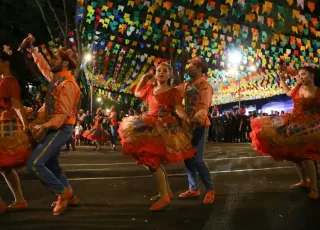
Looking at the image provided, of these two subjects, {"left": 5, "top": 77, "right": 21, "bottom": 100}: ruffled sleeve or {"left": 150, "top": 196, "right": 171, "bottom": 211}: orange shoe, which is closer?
{"left": 5, "top": 77, "right": 21, "bottom": 100}: ruffled sleeve

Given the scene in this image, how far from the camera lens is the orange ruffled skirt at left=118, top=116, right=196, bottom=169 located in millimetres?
4992

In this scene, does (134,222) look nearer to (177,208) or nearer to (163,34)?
(177,208)

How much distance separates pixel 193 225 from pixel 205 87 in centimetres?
201

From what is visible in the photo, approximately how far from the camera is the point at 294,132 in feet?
19.3

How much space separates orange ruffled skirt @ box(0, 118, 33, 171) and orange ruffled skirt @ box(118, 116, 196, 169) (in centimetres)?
118

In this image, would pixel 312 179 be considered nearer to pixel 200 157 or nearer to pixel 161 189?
pixel 200 157

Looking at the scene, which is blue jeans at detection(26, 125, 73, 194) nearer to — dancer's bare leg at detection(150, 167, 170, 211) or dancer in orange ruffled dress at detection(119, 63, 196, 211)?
dancer in orange ruffled dress at detection(119, 63, 196, 211)

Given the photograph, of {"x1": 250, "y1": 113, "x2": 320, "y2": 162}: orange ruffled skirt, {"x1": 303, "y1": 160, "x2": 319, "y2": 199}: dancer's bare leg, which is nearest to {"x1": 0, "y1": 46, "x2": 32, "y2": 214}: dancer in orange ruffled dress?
{"x1": 250, "y1": 113, "x2": 320, "y2": 162}: orange ruffled skirt

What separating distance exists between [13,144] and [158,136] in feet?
5.70

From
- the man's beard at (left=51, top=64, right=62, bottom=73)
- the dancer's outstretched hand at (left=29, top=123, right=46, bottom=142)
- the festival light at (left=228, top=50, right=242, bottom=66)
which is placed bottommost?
the dancer's outstretched hand at (left=29, top=123, right=46, bottom=142)

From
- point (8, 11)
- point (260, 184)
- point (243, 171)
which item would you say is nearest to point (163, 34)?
point (8, 11)

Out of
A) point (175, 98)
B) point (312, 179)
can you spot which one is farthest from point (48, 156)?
point (312, 179)

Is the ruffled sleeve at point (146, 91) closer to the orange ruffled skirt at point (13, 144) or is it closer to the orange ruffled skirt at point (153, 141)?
the orange ruffled skirt at point (153, 141)

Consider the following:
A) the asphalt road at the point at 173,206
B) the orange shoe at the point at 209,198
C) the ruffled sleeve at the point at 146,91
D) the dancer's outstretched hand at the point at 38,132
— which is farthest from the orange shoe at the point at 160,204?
the dancer's outstretched hand at the point at 38,132
